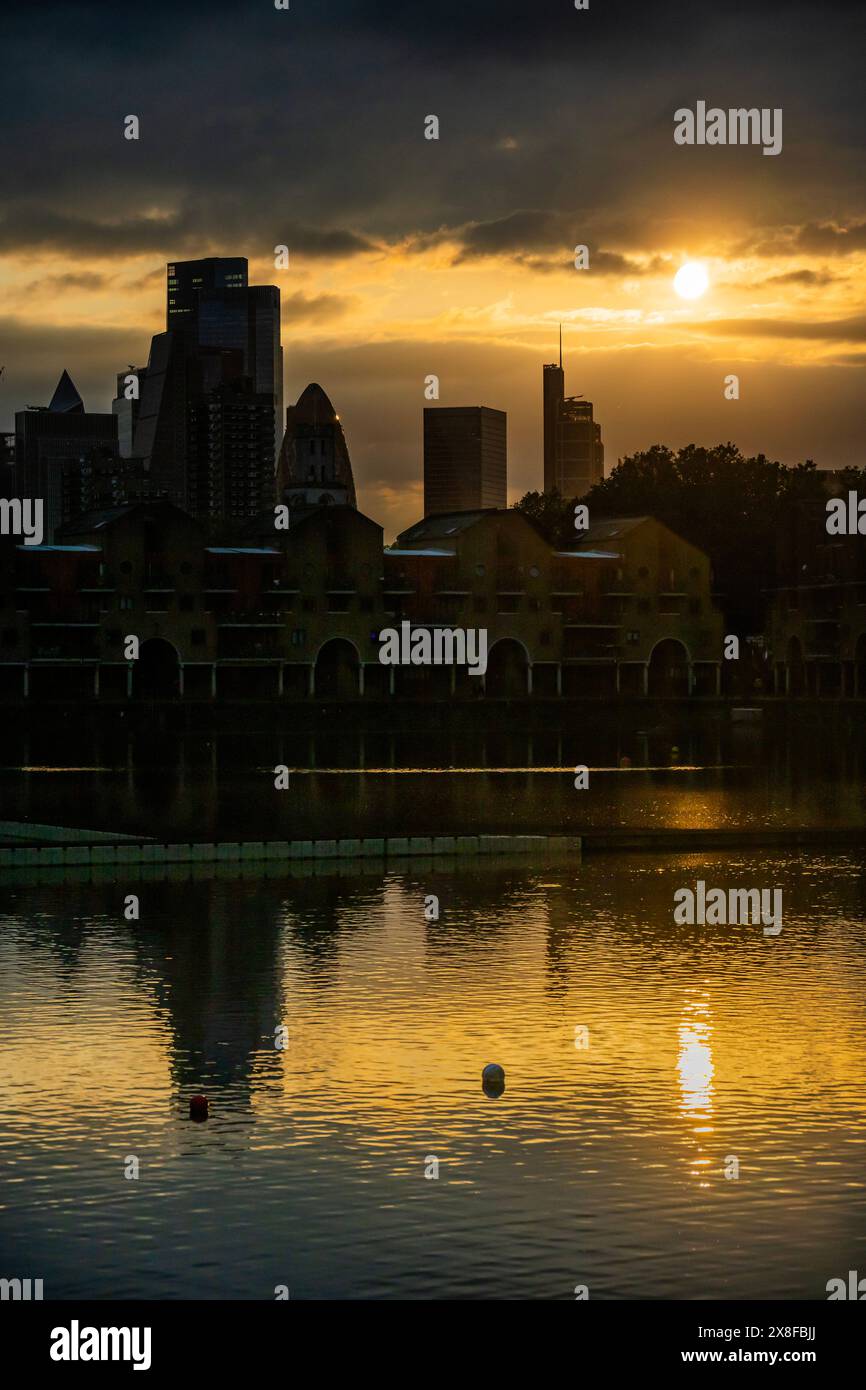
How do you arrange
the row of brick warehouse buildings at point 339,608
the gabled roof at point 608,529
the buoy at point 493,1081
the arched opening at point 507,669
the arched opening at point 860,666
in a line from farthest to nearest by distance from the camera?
1. the gabled roof at point 608,529
2. the arched opening at point 507,669
3. the arched opening at point 860,666
4. the row of brick warehouse buildings at point 339,608
5. the buoy at point 493,1081

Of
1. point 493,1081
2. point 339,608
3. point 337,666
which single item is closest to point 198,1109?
point 493,1081

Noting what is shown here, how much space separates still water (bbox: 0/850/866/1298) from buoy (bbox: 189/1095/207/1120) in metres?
0.16

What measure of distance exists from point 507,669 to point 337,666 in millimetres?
12356

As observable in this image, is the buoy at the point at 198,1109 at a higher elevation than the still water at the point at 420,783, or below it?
below

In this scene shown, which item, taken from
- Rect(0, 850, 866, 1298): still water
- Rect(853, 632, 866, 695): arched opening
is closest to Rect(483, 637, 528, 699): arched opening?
Rect(853, 632, 866, 695): arched opening

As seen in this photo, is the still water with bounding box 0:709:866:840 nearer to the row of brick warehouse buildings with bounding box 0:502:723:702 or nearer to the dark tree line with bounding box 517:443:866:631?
the row of brick warehouse buildings with bounding box 0:502:723:702

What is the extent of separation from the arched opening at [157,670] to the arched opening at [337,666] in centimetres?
982

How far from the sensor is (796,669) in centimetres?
13462

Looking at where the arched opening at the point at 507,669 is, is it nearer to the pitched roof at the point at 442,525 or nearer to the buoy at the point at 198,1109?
the pitched roof at the point at 442,525

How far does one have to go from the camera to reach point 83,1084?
590 inches

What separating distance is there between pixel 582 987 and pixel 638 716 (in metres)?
94.7

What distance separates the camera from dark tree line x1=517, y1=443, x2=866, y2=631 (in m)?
141

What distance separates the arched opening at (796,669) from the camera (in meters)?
134

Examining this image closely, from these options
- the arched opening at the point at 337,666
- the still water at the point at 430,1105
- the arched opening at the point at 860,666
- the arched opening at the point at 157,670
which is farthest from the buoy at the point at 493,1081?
the arched opening at the point at 860,666
